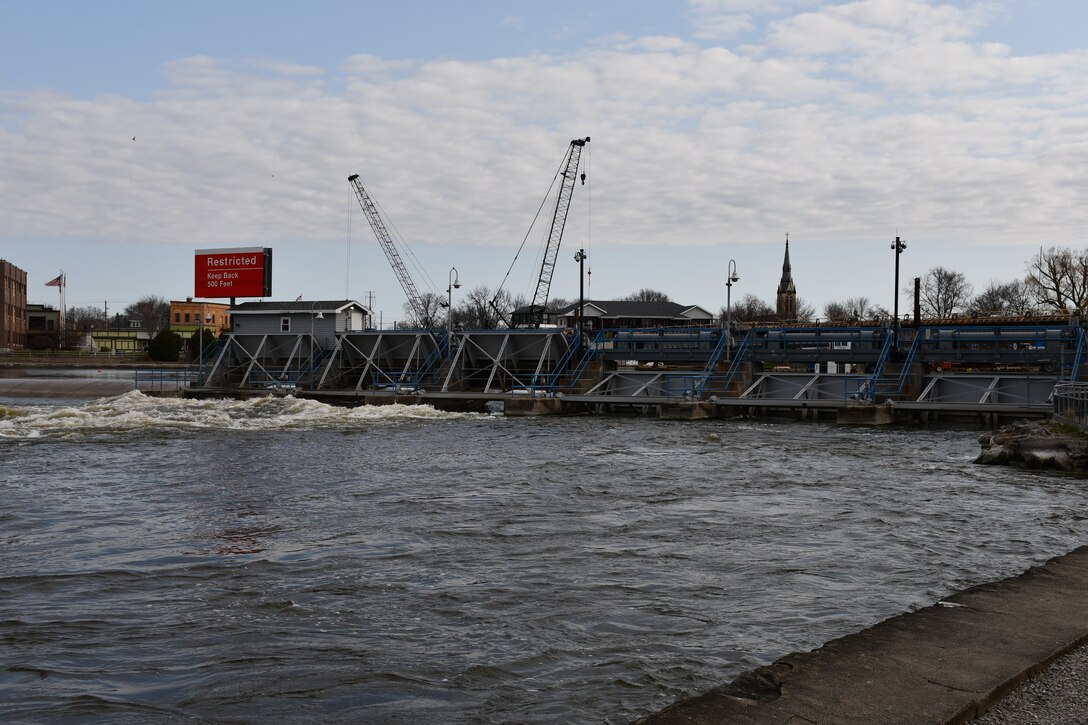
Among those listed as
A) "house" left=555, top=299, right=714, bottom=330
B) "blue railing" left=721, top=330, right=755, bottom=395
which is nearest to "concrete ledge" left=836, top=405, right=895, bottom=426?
"blue railing" left=721, top=330, right=755, bottom=395

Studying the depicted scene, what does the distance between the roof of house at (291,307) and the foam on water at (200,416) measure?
10.5 meters

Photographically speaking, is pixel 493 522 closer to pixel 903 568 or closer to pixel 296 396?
pixel 903 568

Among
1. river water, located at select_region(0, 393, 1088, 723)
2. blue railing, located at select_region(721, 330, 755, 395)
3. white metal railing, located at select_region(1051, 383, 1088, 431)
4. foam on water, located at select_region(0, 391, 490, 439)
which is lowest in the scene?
river water, located at select_region(0, 393, 1088, 723)

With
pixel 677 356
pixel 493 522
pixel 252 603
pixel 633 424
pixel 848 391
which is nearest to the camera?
pixel 252 603

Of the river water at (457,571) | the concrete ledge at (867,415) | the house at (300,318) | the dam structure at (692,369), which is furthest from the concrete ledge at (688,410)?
the house at (300,318)

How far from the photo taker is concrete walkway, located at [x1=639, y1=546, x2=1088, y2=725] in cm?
747

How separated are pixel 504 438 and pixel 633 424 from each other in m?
9.24

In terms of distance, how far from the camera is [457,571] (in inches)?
546

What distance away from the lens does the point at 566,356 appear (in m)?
56.9

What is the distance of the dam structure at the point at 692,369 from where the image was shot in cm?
A: 4550

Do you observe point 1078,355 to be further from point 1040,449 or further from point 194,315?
point 194,315

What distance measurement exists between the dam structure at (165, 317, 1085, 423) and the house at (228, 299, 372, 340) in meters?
0.66

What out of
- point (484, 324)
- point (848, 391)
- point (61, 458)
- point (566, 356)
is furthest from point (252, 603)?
point (484, 324)

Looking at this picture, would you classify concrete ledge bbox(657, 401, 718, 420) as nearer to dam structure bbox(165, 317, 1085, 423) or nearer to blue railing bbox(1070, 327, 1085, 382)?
dam structure bbox(165, 317, 1085, 423)
